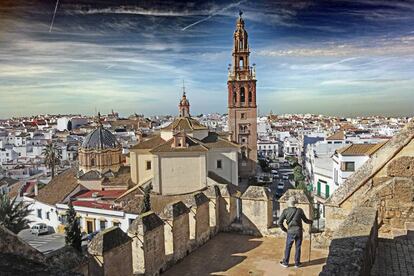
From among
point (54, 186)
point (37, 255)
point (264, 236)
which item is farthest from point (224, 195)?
point (54, 186)

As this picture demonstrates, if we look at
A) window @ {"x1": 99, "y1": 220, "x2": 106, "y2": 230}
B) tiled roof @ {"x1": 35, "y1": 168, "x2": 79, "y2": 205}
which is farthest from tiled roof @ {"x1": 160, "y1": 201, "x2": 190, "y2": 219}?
tiled roof @ {"x1": 35, "y1": 168, "x2": 79, "y2": 205}

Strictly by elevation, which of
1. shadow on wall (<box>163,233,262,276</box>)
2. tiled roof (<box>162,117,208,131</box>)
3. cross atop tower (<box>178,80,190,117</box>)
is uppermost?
cross atop tower (<box>178,80,190,117</box>)

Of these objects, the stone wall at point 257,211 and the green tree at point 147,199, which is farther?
the green tree at point 147,199

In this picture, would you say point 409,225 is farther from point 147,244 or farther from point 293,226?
point 147,244

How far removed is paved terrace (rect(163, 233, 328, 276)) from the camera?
6.34m

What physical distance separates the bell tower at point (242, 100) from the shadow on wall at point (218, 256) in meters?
34.9

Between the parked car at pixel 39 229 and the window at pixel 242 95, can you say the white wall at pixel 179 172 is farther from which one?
the window at pixel 242 95

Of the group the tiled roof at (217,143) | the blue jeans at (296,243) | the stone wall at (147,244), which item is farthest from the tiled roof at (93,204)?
the blue jeans at (296,243)

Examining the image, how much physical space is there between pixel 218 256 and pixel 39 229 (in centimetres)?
2717

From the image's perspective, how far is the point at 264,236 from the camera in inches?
313

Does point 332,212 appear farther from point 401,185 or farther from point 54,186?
point 54,186

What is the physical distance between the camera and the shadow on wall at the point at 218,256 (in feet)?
21.4

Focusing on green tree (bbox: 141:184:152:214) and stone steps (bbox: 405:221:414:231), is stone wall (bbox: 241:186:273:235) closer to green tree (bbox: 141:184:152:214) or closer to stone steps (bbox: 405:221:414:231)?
stone steps (bbox: 405:221:414:231)

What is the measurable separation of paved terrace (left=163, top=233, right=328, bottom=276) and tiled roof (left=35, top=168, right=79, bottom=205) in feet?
86.8
